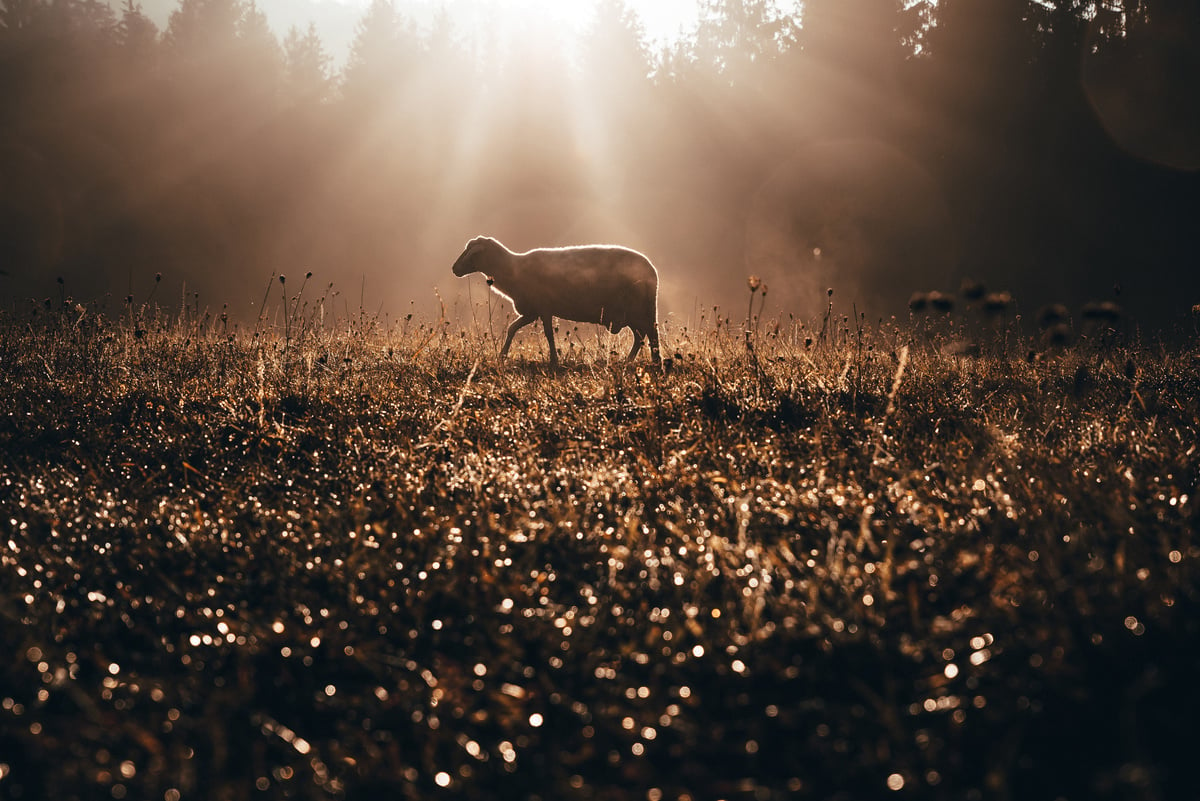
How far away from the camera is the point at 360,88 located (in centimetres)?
3997

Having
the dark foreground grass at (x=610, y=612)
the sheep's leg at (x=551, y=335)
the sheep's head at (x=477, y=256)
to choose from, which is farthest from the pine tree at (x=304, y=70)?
the dark foreground grass at (x=610, y=612)

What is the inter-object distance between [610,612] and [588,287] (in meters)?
7.37

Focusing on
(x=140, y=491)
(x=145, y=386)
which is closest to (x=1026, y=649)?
(x=140, y=491)

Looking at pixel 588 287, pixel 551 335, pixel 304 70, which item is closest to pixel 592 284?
pixel 588 287

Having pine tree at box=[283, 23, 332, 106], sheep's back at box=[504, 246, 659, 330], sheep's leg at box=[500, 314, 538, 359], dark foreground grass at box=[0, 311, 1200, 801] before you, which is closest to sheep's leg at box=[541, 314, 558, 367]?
sheep's back at box=[504, 246, 659, 330]

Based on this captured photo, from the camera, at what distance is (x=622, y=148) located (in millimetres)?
31531

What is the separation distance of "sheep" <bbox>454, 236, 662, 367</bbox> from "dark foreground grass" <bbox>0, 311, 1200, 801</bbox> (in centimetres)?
551

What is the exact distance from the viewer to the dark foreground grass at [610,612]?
1.45 m

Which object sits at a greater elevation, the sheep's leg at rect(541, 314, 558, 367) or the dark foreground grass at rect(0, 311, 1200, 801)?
the dark foreground grass at rect(0, 311, 1200, 801)

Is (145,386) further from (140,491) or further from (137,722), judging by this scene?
(137,722)

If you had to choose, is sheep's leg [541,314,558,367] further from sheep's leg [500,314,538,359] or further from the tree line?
the tree line

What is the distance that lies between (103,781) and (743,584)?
145 centimetres

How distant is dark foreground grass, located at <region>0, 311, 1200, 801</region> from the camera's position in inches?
57.1

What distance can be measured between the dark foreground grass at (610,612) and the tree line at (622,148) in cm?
2066
